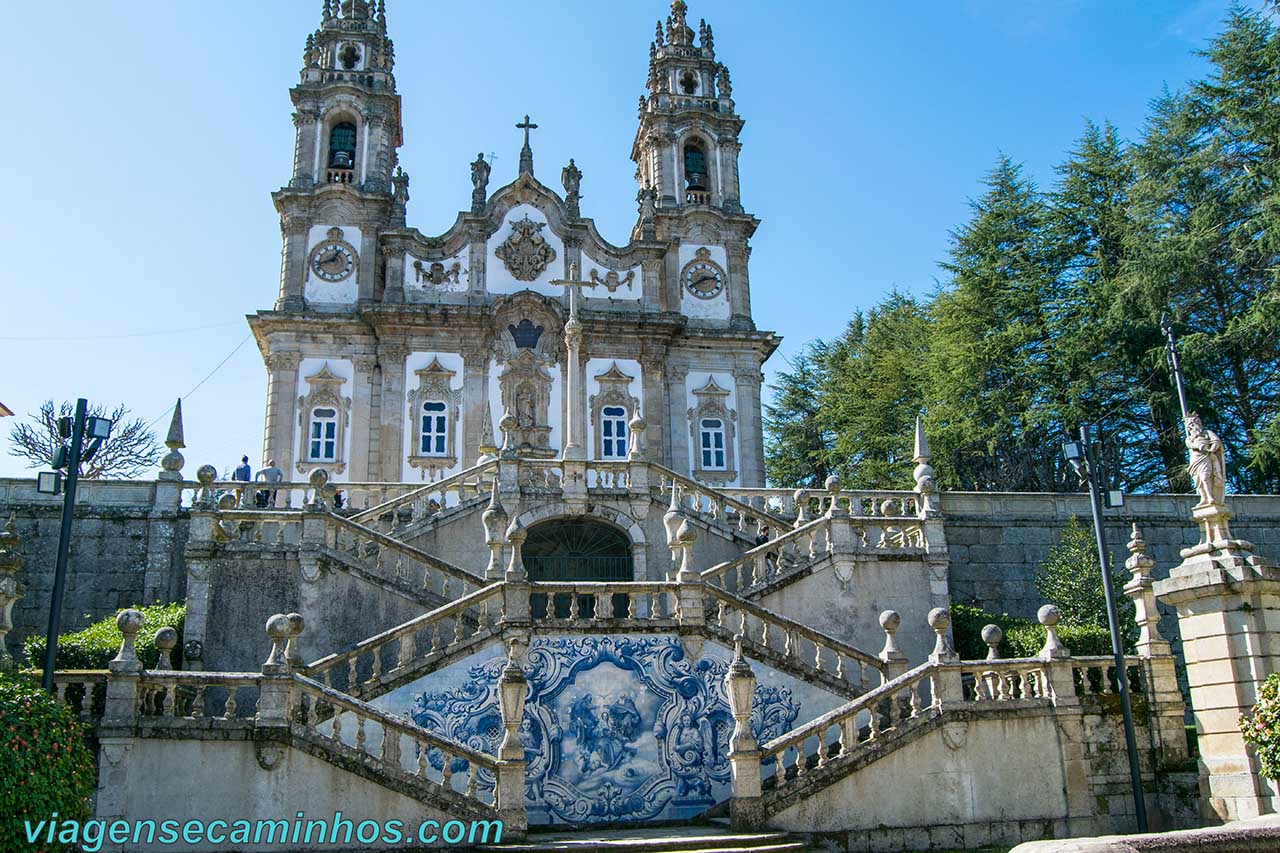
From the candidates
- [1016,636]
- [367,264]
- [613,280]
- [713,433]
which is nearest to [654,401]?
[713,433]

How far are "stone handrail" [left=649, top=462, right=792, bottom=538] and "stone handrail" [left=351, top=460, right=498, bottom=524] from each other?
319 cm

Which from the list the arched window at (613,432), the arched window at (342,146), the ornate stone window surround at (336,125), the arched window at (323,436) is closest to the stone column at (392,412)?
the arched window at (323,436)

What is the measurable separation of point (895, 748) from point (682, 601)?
10.6ft

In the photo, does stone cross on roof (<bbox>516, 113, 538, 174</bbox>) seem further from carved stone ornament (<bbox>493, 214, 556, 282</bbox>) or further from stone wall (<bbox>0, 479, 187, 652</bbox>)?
stone wall (<bbox>0, 479, 187, 652</bbox>)

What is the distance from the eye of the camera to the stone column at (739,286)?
1288 inches

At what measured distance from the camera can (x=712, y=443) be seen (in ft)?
103

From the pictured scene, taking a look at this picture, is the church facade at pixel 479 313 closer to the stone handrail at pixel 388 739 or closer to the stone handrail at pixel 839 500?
the stone handrail at pixel 839 500

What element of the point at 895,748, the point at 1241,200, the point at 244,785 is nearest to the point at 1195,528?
the point at 1241,200

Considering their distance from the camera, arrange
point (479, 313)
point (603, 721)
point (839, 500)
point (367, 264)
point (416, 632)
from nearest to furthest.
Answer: point (603, 721) < point (416, 632) < point (839, 500) < point (479, 313) < point (367, 264)

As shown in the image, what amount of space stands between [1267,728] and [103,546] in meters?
18.6

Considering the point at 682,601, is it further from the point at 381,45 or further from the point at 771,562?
the point at 381,45

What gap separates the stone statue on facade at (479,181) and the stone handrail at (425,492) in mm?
12719

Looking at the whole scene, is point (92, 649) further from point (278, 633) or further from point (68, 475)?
point (278, 633)

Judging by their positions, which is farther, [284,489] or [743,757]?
[284,489]
